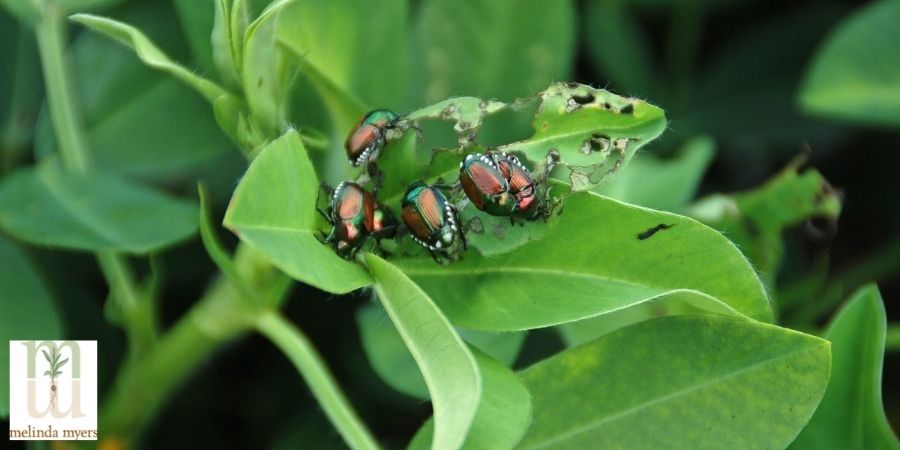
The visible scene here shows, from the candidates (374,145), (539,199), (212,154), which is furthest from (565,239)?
(212,154)

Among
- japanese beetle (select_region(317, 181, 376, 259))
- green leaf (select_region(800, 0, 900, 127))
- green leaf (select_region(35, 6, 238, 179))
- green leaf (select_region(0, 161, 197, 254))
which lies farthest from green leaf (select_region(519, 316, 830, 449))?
green leaf (select_region(800, 0, 900, 127))

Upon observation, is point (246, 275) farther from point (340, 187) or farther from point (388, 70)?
point (388, 70)

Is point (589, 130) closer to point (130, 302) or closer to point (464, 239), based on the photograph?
point (464, 239)

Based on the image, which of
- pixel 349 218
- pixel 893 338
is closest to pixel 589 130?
pixel 349 218

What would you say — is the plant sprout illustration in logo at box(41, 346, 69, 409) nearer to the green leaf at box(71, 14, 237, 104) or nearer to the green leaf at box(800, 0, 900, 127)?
the green leaf at box(71, 14, 237, 104)

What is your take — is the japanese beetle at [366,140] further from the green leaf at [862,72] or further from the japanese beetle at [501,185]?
the green leaf at [862,72]
